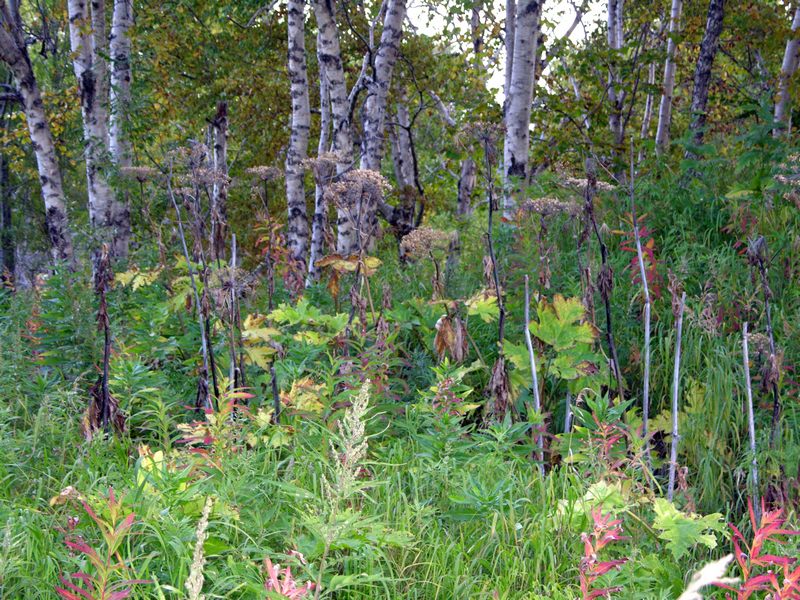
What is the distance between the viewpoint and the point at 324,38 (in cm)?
1031

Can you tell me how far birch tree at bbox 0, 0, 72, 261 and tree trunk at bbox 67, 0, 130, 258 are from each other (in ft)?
1.92

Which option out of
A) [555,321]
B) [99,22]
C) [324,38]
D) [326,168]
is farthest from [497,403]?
[99,22]

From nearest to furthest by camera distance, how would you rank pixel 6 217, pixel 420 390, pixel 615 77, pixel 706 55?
1. pixel 420 390
2. pixel 706 55
3. pixel 615 77
4. pixel 6 217

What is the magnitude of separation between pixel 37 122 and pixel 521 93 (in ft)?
22.8

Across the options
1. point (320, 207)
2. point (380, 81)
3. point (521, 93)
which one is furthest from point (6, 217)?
point (521, 93)

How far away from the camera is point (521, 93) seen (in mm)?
8180

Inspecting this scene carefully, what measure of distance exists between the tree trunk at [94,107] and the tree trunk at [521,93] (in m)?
5.54

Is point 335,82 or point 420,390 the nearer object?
point 420,390

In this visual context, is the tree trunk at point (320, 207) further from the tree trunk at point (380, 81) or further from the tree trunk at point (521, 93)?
the tree trunk at point (521, 93)

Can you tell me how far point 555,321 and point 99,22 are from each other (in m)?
9.09

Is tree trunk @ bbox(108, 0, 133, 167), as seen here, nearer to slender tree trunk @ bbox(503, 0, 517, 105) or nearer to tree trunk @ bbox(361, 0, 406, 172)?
tree trunk @ bbox(361, 0, 406, 172)

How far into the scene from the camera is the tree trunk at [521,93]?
8117 mm

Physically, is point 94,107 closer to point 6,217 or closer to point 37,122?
point 37,122

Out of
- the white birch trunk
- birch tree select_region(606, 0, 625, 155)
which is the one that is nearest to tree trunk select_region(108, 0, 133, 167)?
the white birch trunk
